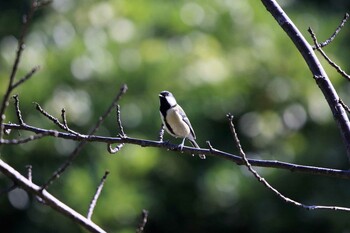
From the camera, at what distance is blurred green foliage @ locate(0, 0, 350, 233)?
17.2ft

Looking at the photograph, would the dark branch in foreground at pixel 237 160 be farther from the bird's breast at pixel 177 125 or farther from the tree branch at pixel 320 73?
the bird's breast at pixel 177 125

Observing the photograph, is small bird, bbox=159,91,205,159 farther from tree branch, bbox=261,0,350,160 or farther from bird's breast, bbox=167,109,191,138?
tree branch, bbox=261,0,350,160

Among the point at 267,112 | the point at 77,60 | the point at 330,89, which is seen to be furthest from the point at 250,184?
the point at 330,89

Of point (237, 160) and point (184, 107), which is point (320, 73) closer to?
point (237, 160)

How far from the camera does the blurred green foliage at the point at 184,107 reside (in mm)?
5254

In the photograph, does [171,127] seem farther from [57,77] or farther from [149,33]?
[149,33]

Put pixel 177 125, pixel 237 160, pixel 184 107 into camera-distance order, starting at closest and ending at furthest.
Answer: pixel 237 160, pixel 177 125, pixel 184 107

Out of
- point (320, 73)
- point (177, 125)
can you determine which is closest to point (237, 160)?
point (320, 73)

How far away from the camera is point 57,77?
5.64 metres

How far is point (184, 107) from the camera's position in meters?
5.51

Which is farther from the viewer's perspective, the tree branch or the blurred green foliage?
the blurred green foliage

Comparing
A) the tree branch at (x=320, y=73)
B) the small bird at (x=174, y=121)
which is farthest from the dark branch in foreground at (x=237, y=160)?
the small bird at (x=174, y=121)

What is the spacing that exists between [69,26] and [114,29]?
0.39 m

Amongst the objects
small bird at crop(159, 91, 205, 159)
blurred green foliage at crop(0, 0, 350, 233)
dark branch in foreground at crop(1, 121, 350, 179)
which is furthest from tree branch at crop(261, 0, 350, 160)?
blurred green foliage at crop(0, 0, 350, 233)
